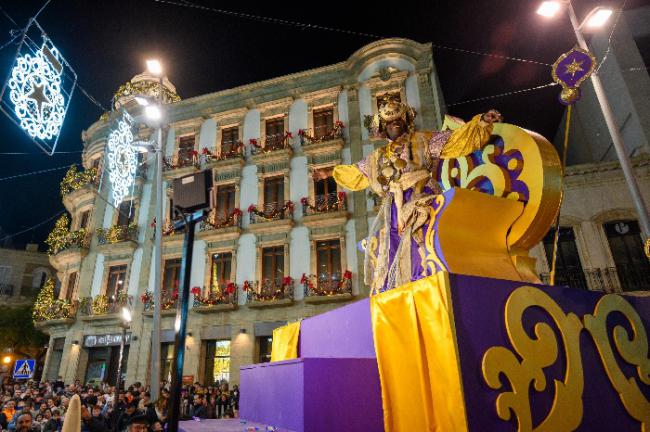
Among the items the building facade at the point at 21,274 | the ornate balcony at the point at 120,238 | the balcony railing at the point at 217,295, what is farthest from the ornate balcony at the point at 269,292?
the building facade at the point at 21,274

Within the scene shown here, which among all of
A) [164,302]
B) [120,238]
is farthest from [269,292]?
[120,238]

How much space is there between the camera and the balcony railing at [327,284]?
618 inches

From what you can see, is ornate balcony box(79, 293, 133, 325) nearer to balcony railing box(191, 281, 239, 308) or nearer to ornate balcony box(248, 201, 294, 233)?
balcony railing box(191, 281, 239, 308)

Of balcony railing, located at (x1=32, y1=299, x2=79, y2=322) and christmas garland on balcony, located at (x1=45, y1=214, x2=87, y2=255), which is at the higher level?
christmas garland on balcony, located at (x1=45, y1=214, x2=87, y2=255)

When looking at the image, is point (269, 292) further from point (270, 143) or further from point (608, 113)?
point (608, 113)

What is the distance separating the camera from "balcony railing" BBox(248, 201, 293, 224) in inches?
698

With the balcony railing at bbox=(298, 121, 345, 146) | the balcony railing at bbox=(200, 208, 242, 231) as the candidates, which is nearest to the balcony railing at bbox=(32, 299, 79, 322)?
the balcony railing at bbox=(200, 208, 242, 231)

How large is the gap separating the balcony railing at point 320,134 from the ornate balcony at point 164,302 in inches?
366

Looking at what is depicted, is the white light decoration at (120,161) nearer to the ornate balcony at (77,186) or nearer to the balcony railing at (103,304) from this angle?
the balcony railing at (103,304)

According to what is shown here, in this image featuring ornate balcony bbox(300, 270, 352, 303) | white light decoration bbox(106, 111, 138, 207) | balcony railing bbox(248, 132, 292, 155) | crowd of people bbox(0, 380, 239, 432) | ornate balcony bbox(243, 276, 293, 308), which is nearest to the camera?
crowd of people bbox(0, 380, 239, 432)

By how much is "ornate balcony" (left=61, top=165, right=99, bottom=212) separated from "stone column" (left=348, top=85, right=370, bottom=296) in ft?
45.9

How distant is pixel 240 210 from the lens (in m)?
18.6

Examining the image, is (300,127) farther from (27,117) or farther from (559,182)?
(559,182)

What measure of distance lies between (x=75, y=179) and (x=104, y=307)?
8.21 metres
